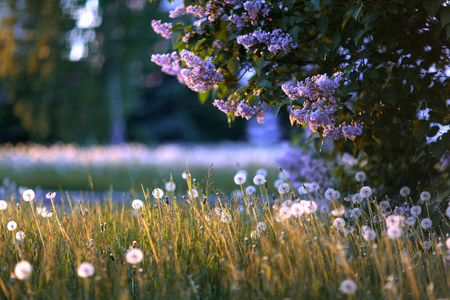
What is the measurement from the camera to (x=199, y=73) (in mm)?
3057

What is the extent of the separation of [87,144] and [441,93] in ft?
63.1

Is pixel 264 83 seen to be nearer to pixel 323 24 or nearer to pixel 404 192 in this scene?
pixel 323 24

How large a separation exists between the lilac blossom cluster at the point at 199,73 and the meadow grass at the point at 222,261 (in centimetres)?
86

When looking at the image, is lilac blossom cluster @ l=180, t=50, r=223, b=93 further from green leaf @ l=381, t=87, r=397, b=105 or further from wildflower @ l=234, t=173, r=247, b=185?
green leaf @ l=381, t=87, r=397, b=105

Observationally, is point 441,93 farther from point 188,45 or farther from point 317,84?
point 188,45

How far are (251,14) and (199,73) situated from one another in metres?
0.54

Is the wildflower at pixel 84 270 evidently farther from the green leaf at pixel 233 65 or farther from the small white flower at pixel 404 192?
the small white flower at pixel 404 192

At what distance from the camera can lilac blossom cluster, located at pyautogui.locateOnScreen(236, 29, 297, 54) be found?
298cm

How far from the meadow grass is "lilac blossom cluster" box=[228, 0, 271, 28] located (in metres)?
1.27

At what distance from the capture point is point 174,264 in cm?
282

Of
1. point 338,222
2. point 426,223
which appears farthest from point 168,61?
point 426,223

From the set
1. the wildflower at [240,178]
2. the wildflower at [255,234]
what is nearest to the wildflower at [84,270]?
the wildflower at [255,234]

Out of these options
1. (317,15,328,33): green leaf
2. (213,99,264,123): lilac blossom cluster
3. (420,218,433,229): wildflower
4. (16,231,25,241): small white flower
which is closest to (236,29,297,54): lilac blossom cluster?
(317,15,328,33): green leaf

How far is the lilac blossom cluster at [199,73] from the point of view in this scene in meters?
3.03
